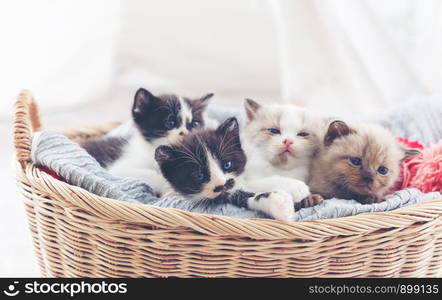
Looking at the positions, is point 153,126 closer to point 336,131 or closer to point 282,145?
point 282,145

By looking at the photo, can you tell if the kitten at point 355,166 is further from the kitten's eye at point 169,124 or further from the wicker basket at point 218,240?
the kitten's eye at point 169,124

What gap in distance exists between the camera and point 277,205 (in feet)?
3.55

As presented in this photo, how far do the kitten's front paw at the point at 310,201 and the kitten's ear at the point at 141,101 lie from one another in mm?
473

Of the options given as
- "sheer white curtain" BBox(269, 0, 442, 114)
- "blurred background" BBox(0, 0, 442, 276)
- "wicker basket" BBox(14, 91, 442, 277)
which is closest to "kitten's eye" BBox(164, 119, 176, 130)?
"wicker basket" BBox(14, 91, 442, 277)

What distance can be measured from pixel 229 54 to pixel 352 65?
80cm

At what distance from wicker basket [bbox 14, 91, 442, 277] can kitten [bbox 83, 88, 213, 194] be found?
239 millimetres

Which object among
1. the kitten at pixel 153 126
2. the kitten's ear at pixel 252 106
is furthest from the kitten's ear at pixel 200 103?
the kitten's ear at pixel 252 106

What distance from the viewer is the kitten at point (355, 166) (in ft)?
4.26

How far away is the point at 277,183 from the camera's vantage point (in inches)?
48.7

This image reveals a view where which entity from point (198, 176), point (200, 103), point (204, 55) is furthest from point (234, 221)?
point (204, 55)

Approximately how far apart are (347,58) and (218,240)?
1521mm

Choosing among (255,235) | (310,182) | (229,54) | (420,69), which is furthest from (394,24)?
A: (255,235)

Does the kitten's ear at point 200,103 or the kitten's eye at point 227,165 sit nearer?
the kitten's eye at point 227,165

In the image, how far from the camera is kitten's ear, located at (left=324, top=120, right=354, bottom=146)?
4.30ft
